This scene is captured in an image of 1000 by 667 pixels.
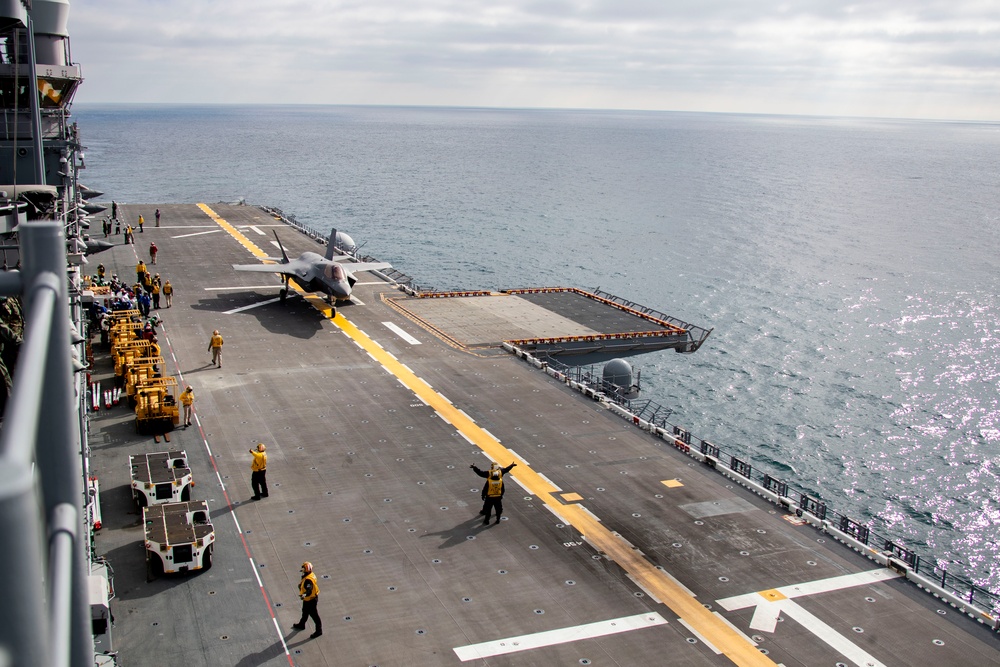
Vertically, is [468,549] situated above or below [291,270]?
below

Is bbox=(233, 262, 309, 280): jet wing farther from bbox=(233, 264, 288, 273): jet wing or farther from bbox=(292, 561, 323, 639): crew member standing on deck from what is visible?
bbox=(292, 561, 323, 639): crew member standing on deck

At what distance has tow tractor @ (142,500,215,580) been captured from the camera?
22.2 meters

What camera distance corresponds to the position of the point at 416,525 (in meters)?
25.8

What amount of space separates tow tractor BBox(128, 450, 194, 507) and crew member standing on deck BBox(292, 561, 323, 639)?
289 inches

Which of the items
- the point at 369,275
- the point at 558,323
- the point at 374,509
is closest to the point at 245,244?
the point at 369,275

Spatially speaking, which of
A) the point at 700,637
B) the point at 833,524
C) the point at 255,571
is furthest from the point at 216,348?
the point at 833,524

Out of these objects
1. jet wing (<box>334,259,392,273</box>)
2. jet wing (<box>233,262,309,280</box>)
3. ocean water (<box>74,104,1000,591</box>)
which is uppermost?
jet wing (<box>233,262,309,280</box>)

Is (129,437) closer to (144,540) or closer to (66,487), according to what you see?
→ (144,540)

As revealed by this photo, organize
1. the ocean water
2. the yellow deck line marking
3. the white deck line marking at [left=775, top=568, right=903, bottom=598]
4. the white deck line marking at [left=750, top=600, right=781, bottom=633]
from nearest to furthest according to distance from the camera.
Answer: the yellow deck line marking → the white deck line marking at [left=750, top=600, right=781, bottom=633] → the white deck line marking at [left=775, top=568, right=903, bottom=598] → the ocean water

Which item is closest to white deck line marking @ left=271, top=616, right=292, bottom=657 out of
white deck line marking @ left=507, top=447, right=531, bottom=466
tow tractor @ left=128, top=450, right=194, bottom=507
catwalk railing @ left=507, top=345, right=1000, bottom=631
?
tow tractor @ left=128, top=450, right=194, bottom=507

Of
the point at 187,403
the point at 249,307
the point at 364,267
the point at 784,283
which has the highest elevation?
the point at 364,267

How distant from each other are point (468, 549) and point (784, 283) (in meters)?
68.5

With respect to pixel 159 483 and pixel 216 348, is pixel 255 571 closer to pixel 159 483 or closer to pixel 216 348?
pixel 159 483

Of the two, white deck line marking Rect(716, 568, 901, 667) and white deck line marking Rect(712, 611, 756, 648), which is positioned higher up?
white deck line marking Rect(716, 568, 901, 667)
